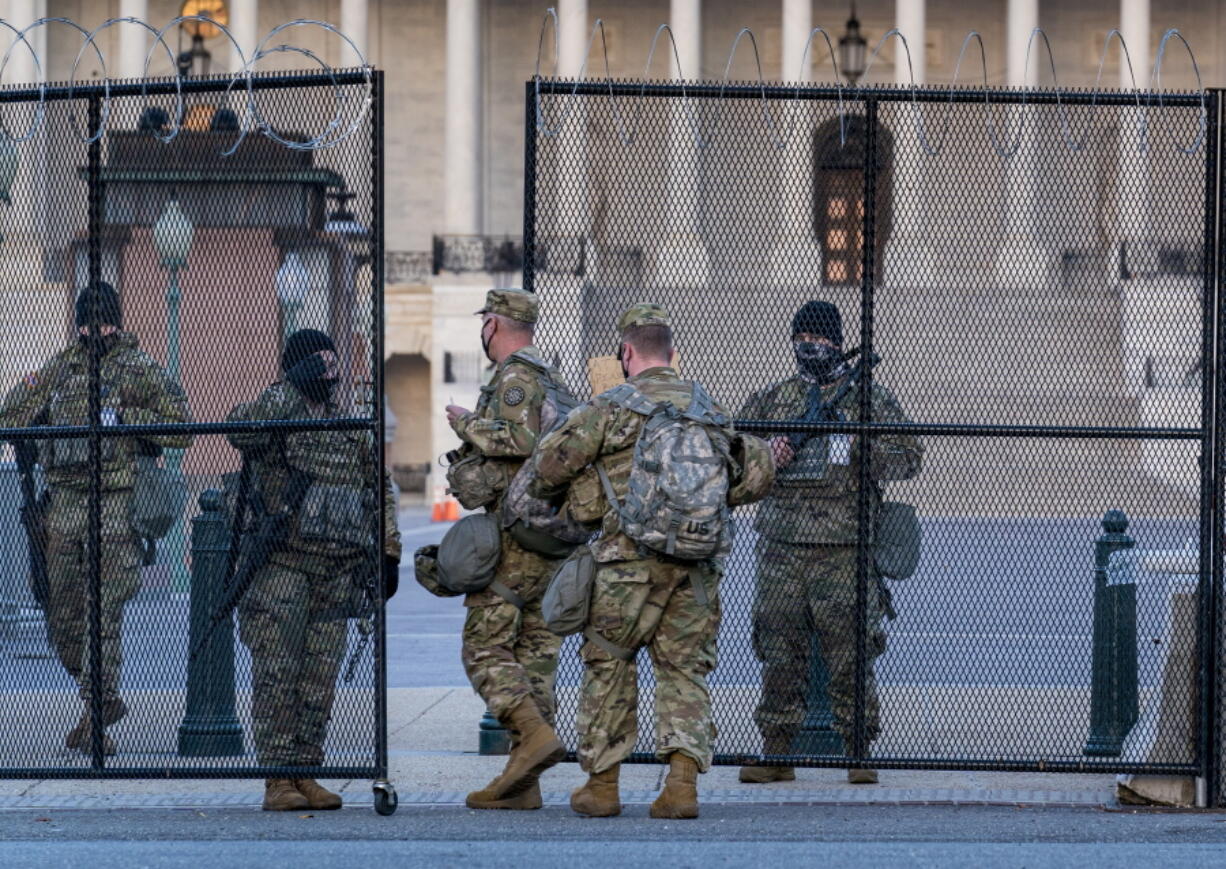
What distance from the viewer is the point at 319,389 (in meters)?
7.72

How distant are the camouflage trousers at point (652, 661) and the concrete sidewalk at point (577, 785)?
771mm

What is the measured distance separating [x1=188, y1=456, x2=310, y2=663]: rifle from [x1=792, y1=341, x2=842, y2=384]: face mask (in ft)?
6.39

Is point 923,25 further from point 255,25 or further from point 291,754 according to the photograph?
point 291,754

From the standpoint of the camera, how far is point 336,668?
7816 mm

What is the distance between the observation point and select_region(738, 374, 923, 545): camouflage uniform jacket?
8.15 meters

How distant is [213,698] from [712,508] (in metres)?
2.25

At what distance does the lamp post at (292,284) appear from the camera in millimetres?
7543

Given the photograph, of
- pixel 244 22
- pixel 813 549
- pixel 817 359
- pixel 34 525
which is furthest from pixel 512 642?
pixel 244 22

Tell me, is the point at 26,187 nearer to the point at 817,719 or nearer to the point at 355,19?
the point at 817,719

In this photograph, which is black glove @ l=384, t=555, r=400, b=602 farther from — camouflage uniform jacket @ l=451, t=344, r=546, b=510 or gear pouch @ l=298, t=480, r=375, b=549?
camouflage uniform jacket @ l=451, t=344, r=546, b=510

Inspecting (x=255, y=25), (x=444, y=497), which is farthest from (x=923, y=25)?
(x=444, y=497)

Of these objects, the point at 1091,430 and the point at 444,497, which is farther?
the point at 444,497

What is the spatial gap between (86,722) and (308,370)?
1.64 meters

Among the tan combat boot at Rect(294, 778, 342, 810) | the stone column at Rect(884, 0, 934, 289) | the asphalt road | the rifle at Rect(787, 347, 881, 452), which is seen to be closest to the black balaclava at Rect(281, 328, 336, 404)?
the tan combat boot at Rect(294, 778, 342, 810)
